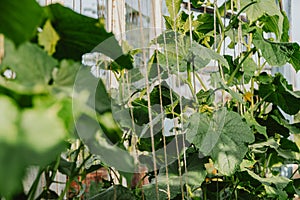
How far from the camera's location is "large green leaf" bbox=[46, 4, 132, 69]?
1.26ft

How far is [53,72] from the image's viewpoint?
364 millimetres

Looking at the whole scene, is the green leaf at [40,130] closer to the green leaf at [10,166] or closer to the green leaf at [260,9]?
the green leaf at [10,166]

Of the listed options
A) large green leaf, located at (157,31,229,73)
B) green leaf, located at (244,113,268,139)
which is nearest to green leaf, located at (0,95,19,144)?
large green leaf, located at (157,31,229,73)

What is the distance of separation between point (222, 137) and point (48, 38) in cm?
76

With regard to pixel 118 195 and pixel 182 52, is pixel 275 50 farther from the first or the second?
pixel 118 195

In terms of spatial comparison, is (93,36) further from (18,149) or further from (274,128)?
(274,128)

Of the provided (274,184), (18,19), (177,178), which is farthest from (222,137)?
(18,19)

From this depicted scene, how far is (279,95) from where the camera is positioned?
4.53 feet

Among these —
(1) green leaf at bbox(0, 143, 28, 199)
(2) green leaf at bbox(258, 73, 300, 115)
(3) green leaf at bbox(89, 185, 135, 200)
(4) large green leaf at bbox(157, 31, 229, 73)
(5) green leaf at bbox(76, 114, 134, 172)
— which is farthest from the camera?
(2) green leaf at bbox(258, 73, 300, 115)

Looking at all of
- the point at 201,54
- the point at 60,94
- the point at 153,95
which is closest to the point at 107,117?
the point at 60,94

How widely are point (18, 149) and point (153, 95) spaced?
1.02m

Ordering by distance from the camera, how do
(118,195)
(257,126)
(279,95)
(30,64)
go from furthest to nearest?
(279,95) < (257,126) < (118,195) < (30,64)

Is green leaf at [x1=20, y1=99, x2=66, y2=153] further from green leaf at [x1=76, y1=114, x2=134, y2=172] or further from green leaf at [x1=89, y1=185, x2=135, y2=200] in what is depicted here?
green leaf at [x1=89, y1=185, x2=135, y2=200]

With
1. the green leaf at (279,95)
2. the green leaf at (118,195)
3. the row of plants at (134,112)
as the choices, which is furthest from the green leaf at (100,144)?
the green leaf at (279,95)
